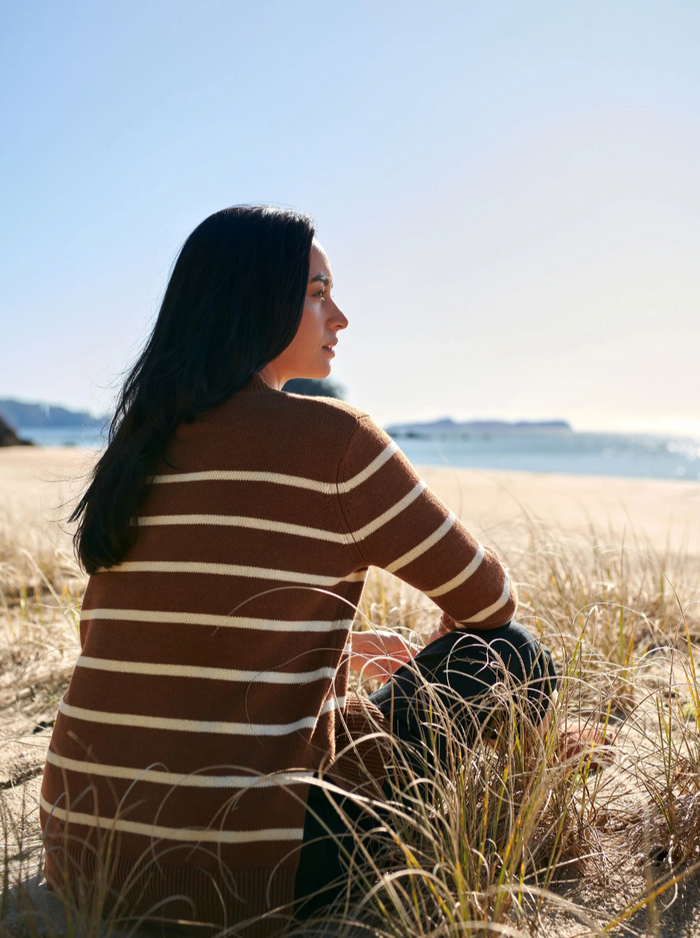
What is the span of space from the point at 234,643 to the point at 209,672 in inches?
2.4

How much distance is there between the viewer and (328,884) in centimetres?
121

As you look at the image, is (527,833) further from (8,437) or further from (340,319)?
(8,437)

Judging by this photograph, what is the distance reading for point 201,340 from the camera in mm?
1352

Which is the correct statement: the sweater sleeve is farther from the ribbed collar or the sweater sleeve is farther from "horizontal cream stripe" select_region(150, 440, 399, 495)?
the ribbed collar

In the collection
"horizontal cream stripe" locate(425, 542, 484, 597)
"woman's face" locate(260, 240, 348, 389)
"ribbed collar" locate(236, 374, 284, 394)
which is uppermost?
"woman's face" locate(260, 240, 348, 389)

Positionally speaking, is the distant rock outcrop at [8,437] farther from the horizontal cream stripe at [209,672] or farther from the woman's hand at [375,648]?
the horizontal cream stripe at [209,672]

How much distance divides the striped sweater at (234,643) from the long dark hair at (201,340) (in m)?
0.05

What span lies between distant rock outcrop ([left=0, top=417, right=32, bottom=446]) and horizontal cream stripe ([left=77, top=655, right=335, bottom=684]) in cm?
3309

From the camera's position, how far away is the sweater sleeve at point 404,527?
47.8 inches

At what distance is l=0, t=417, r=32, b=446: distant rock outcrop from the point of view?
31.5 m

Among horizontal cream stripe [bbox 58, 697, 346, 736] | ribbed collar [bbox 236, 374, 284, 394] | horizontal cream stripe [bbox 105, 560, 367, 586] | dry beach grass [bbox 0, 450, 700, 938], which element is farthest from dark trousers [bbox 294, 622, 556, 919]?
ribbed collar [bbox 236, 374, 284, 394]

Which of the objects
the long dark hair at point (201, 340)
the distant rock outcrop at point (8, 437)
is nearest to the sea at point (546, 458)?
the long dark hair at point (201, 340)

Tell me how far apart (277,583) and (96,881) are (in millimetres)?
557

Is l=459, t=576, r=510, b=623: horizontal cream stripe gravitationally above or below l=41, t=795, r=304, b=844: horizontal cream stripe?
above
